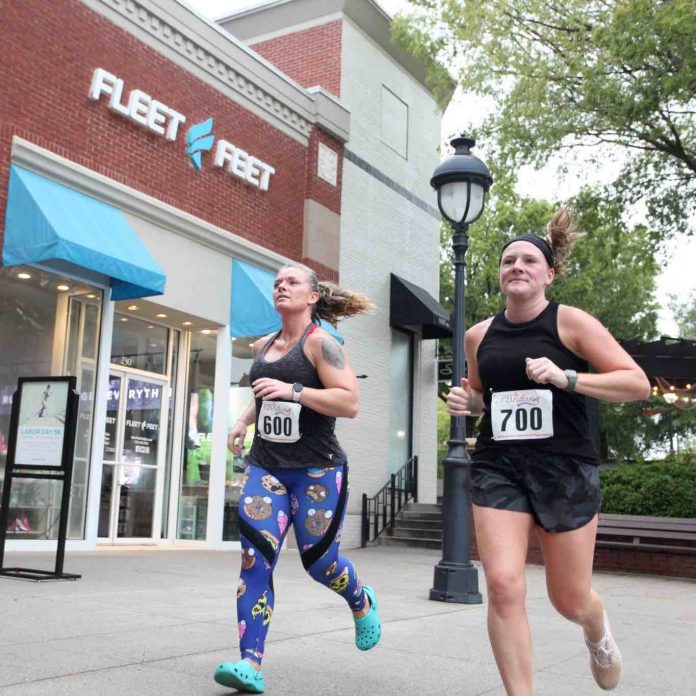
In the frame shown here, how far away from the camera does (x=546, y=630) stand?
6262 millimetres

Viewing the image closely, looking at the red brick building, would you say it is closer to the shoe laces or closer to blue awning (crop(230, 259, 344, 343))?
blue awning (crop(230, 259, 344, 343))

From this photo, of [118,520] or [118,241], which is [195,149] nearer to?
[118,241]

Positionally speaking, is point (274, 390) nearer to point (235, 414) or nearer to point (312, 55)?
point (235, 414)

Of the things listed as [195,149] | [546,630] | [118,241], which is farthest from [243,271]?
[546,630]

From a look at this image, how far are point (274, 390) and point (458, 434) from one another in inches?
172

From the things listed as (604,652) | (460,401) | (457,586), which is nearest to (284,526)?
(460,401)

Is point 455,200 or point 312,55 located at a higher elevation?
point 312,55

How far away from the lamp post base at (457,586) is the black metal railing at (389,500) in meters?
8.00

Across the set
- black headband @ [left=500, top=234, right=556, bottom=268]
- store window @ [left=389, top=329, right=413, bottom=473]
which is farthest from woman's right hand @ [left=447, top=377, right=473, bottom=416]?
store window @ [left=389, top=329, right=413, bottom=473]

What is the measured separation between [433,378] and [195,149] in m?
8.02

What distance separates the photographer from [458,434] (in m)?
8.06

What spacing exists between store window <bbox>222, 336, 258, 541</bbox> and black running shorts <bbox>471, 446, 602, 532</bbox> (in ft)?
34.0

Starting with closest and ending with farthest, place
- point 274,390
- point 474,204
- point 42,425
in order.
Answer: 1. point 274,390
2. point 42,425
3. point 474,204

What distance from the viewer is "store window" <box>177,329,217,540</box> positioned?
13344 millimetres
